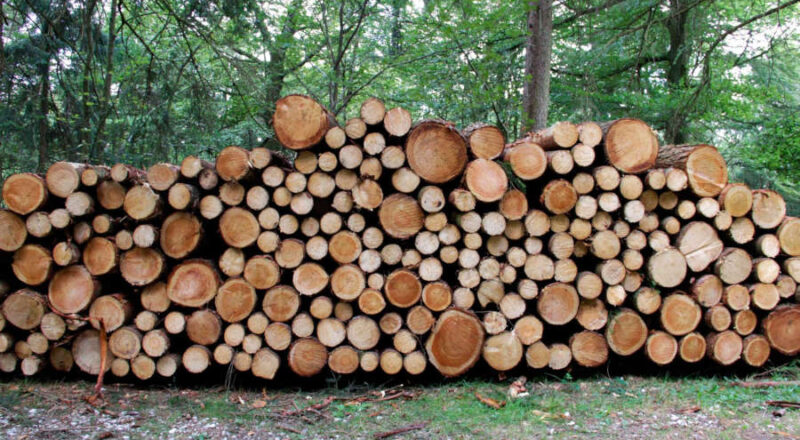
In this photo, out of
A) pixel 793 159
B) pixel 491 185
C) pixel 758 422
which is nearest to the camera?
pixel 758 422

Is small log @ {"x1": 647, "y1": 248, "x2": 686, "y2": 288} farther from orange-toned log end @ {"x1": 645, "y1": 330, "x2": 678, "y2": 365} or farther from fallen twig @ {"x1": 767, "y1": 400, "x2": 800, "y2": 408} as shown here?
fallen twig @ {"x1": 767, "y1": 400, "x2": 800, "y2": 408}

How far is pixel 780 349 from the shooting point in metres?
3.76

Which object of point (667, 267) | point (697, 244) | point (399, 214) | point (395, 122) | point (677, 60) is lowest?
point (667, 267)

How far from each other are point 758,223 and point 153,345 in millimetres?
4511

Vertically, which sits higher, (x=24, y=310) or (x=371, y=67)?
(x=371, y=67)

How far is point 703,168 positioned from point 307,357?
316 cm

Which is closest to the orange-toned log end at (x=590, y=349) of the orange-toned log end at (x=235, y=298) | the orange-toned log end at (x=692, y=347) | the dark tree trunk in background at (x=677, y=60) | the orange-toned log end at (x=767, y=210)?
the orange-toned log end at (x=692, y=347)

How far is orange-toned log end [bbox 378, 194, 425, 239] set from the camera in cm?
361

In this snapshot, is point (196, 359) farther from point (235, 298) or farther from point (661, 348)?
point (661, 348)

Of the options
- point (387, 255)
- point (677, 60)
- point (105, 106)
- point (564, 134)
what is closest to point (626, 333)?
point (564, 134)

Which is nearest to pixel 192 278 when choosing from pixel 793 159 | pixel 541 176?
pixel 541 176

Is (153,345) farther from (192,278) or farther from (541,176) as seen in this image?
(541,176)

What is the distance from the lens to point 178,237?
145 inches

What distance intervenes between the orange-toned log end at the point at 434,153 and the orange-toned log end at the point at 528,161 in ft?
1.23
